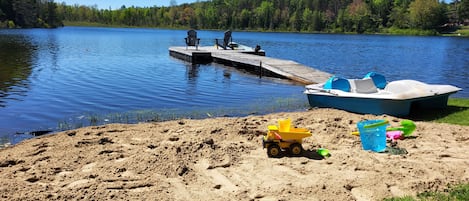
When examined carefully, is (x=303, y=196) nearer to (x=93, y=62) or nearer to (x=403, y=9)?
(x=93, y=62)

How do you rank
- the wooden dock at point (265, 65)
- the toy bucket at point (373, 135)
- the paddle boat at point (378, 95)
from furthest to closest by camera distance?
the wooden dock at point (265, 65) < the paddle boat at point (378, 95) < the toy bucket at point (373, 135)

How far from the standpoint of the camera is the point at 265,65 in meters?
23.0

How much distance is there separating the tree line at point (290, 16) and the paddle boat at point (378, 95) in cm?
12192

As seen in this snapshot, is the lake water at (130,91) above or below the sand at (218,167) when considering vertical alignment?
below

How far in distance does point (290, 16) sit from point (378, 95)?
526 ft

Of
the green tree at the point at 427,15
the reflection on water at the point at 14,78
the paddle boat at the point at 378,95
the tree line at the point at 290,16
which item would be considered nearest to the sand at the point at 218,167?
the paddle boat at the point at 378,95

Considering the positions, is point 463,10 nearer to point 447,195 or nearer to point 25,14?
point 25,14

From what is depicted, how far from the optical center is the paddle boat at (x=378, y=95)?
35.6ft

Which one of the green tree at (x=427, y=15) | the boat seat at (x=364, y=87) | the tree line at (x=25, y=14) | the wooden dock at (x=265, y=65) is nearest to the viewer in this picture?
the boat seat at (x=364, y=87)

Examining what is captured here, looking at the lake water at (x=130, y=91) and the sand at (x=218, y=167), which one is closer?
the sand at (x=218, y=167)

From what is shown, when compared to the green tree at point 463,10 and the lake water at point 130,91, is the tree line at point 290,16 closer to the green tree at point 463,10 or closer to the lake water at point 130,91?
the green tree at point 463,10

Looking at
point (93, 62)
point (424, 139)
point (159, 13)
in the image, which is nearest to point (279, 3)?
point (159, 13)

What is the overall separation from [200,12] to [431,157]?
170642mm

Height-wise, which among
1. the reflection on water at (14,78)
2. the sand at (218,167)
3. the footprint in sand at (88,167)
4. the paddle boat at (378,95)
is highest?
the paddle boat at (378,95)
